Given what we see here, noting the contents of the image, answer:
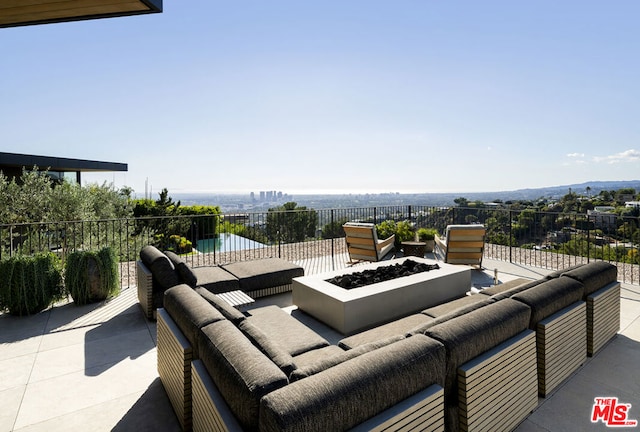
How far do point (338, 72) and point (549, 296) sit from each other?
342 inches

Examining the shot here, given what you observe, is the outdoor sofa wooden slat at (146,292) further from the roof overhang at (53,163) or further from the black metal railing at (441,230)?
the roof overhang at (53,163)

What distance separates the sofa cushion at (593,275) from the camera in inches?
117

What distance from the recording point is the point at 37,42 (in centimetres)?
898

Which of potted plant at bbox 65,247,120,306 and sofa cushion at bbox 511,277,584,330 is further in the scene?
potted plant at bbox 65,247,120,306

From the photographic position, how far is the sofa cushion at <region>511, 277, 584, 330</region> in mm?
2355

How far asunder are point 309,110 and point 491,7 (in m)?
8.64

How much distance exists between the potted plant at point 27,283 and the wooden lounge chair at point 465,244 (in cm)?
632

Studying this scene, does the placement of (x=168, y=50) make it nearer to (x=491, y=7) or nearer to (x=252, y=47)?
(x=252, y=47)

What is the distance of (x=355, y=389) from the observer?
1.26 metres

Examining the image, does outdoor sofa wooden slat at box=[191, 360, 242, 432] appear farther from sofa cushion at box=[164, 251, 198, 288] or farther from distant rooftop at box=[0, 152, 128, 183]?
distant rooftop at box=[0, 152, 128, 183]

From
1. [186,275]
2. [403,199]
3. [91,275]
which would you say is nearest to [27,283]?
[91,275]

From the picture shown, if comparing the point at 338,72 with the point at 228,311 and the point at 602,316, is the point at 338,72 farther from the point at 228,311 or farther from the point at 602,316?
the point at 228,311

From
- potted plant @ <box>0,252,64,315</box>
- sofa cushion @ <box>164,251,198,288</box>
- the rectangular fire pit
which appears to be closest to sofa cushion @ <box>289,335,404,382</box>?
the rectangular fire pit

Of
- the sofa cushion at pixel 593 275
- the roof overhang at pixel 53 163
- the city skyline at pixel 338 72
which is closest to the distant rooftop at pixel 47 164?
the roof overhang at pixel 53 163
